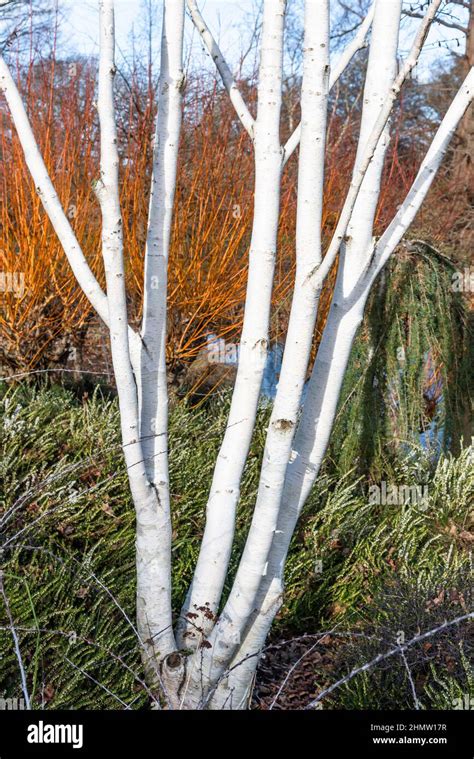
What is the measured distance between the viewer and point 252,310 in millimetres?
1908

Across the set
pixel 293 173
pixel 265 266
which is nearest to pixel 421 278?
pixel 293 173

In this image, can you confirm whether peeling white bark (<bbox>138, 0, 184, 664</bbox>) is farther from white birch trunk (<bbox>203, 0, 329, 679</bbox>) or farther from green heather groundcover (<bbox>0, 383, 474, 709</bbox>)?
white birch trunk (<bbox>203, 0, 329, 679</bbox>)

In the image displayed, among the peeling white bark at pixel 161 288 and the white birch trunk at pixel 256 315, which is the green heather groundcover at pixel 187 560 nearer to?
the peeling white bark at pixel 161 288

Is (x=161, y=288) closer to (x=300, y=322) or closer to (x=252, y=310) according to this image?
(x=252, y=310)

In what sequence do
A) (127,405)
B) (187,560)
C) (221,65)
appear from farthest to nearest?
1. (187,560)
2. (221,65)
3. (127,405)

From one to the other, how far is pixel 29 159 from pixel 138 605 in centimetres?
152

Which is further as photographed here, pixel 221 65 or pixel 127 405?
pixel 221 65

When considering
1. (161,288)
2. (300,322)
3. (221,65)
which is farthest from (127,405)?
(221,65)

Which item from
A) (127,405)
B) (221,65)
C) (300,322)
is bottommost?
(127,405)

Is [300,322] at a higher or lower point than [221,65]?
lower

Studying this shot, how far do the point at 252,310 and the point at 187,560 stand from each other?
59.6 inches

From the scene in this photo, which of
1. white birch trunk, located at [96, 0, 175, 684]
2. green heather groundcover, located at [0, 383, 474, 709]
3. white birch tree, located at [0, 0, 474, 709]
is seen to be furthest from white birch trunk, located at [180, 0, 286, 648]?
green heather groundcover, located at [0, 383, 474, 709]

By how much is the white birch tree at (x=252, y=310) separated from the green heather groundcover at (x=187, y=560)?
194 millimetres

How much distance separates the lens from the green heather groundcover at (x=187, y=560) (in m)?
2.21
